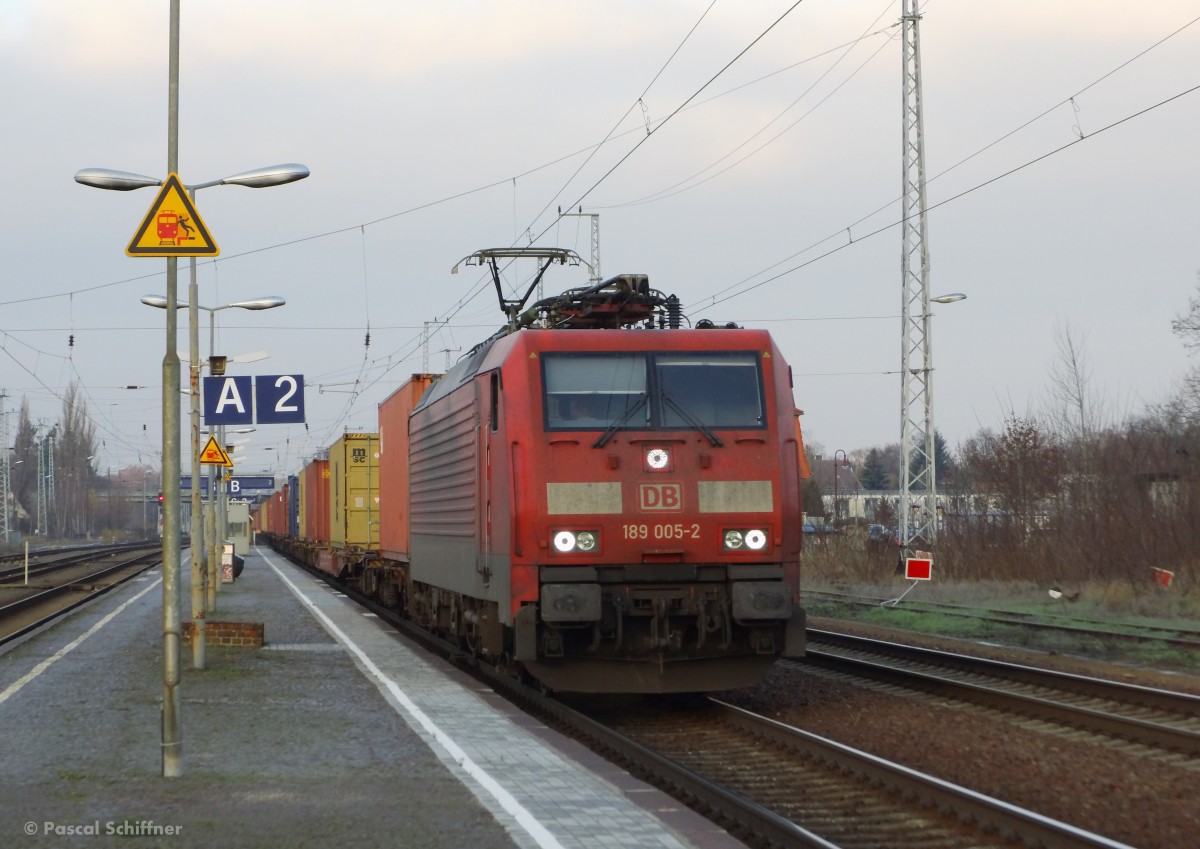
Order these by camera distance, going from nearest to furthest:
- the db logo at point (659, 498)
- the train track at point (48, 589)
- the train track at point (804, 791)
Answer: the train track at point (804, 791)
the db logo at point (659, 498)
the train track at point (48, 589)

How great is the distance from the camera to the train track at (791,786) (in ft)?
24.4

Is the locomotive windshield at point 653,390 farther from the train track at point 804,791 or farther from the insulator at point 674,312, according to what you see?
the train track at point 804,791

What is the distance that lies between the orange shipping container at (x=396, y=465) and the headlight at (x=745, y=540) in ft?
31.0

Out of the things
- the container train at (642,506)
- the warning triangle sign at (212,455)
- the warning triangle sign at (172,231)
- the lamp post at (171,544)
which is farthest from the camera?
the warning triangle sign at (212,455)

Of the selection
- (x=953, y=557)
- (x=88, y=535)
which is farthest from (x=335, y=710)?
(x=88, y=535)

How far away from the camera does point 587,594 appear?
11.2 m

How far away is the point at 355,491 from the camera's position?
102ft

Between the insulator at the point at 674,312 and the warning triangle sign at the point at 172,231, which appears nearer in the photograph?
the warning triangle sign at the point at 172,231

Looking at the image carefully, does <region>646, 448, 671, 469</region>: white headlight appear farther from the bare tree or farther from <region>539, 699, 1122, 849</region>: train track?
the bare tree

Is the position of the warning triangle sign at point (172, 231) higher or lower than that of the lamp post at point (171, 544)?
higher

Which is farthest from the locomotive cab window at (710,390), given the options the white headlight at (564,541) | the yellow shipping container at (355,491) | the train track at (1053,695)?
the yellow shipping container at (355,491)

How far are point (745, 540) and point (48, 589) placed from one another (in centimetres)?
2823

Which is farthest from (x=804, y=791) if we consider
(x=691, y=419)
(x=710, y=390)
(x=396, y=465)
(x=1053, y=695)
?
(x=396, y=465)
